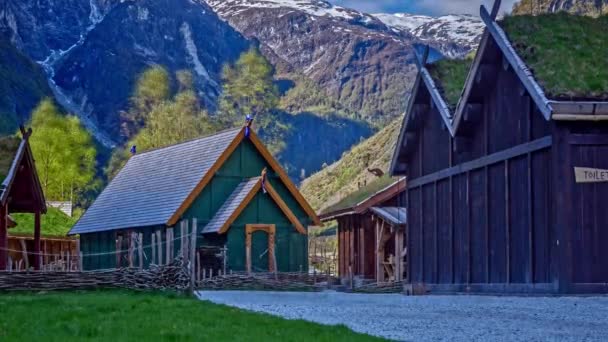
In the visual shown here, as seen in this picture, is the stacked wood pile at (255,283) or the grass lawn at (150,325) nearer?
the grass lawn at (150,325)

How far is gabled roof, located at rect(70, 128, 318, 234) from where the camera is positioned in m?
41.7

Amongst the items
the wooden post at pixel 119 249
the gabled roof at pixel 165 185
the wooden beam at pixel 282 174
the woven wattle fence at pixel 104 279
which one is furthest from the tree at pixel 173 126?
the woven wattle fence at pixel 104 279

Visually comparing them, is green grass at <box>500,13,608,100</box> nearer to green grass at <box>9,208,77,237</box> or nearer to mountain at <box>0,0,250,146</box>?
green grass at <box>9,208,77,237</box>

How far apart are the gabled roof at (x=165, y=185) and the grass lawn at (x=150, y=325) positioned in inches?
833

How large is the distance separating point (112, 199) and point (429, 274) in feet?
74.2

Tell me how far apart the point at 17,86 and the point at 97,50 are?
4649 centimetres

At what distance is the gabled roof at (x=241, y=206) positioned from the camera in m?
40.4

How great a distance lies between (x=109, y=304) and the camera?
20.7m

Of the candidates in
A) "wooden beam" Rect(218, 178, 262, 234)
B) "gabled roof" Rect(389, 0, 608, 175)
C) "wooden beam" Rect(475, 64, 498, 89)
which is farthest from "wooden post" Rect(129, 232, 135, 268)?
"wooden beam" Rect(475, 64, 498, 89)

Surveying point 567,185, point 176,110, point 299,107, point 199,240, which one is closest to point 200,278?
point 199,240

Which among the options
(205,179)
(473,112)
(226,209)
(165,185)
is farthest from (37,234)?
(473,112)

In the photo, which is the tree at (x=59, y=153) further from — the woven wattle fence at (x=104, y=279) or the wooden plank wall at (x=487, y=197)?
the wooden plank wall at (x=487, y=197)

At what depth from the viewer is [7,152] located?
36719 millimetres

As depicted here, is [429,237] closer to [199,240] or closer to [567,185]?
[567,185]
